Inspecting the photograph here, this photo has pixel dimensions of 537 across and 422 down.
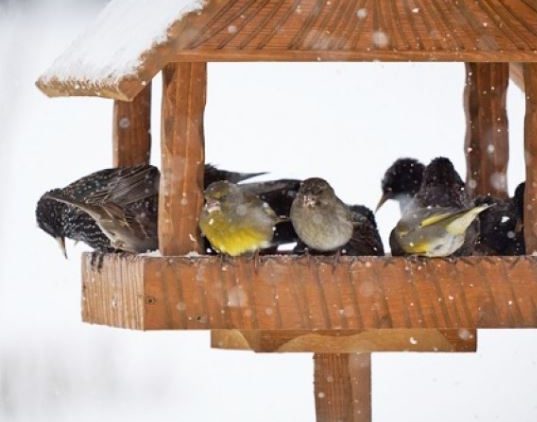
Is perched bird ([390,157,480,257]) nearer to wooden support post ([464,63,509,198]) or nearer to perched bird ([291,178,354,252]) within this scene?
perched bird ([291,178,354,252])

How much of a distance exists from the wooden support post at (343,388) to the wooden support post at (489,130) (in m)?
0.96

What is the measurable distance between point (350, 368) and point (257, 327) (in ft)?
3.77

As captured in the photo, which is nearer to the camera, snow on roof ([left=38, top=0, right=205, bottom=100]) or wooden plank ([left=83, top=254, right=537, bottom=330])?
snow on roof ([left=38, top=0, right=205, bottom=100])

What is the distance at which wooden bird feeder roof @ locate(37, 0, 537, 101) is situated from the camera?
17.6ft

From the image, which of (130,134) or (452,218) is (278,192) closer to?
(130,134)

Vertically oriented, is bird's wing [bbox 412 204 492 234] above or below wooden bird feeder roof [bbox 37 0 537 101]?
below

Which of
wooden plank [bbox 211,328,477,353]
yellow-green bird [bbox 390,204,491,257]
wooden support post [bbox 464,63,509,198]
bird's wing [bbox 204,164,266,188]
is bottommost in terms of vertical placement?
wooden plank [bbox 211,328,477,353]

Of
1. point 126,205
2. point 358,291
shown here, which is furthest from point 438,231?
point 126,205

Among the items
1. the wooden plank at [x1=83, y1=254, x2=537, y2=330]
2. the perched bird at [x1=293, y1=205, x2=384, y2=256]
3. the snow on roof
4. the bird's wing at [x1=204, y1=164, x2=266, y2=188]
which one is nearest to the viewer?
the snow on roof

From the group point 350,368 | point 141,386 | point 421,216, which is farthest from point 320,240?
point 141,386

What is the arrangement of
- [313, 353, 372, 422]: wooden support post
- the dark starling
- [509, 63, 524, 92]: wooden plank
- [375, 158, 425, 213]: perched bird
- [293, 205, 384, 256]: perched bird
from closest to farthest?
[293, 205, 384, 256]: perched bird < the dark starling < [313, 353, 372, 422]: wooden support post < [509, 63, 524, 92]: wooden plank < [375, 158, 425, 213]: perched bird

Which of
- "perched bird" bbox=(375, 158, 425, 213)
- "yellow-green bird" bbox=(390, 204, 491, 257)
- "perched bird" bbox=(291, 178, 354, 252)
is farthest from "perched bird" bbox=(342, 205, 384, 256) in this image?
"perched bird" bbox=(375, 158, 425, 213)

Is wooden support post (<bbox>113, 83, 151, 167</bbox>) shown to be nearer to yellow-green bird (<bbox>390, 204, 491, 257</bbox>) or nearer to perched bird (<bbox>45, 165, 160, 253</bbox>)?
perched bird (<bbox>45, 165, 160, 253</bbox>)

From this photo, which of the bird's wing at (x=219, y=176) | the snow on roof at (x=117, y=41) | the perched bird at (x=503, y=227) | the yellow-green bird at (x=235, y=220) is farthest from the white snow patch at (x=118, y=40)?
the perched bird at (x=503, y=227)
